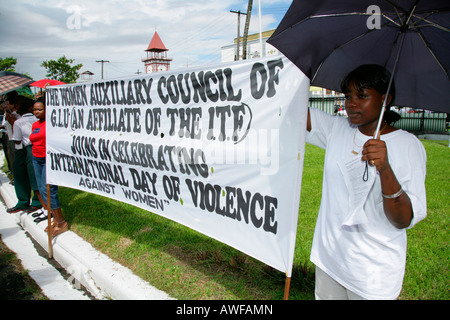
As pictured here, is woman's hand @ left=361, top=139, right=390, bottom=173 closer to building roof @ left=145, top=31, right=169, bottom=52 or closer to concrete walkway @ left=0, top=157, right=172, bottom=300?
concrete walkway @ left=0, top=157, right=172, bottom=300

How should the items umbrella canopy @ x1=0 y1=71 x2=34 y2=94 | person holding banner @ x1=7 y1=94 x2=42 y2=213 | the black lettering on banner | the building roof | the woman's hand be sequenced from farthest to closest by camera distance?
1. the building roof
2. person holding banner @ x1=7 y1=94 x2=42 y2=213
3. umbrella canopy @ x1=0 y1=71 x2=34 y2=94
4. the black lettering on banner
5. the woman's hand

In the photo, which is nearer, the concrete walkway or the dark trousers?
the concrete walkway

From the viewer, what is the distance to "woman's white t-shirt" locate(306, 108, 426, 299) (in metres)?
1.61

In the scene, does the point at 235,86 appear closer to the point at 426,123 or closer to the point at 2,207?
the point at 2,207

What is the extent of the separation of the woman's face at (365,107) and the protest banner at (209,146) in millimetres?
314

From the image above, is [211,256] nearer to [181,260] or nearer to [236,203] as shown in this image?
[181,260]

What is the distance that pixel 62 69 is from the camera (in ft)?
116

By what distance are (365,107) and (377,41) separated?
1.83 ft

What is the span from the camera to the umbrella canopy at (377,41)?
1728 millimetres

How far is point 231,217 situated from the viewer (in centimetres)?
257

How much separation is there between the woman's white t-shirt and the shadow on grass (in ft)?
4.37

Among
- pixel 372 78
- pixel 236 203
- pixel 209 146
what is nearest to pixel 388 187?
pixel 372 78

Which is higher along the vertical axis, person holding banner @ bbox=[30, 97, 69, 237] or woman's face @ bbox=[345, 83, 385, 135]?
woman's face @ bbox=[345, 83, 385, 135]

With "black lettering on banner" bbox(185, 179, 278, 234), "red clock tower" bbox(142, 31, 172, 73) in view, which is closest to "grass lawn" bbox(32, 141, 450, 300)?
"black lettering on banner" bbox(185, 179, 278, 234)
